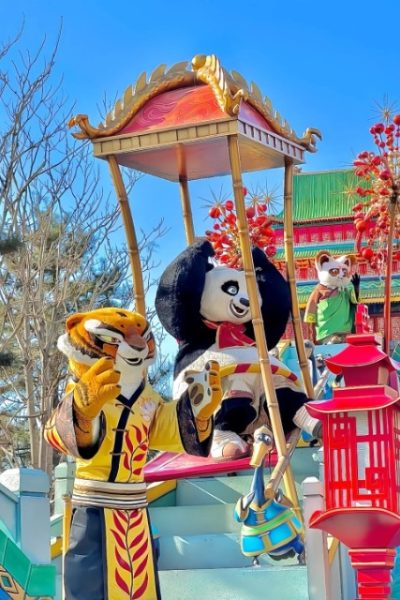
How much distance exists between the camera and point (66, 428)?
18.3 ft

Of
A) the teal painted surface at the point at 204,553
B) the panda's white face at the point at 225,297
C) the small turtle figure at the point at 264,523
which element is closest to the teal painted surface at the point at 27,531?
the small turtle figure at the point at 264,523

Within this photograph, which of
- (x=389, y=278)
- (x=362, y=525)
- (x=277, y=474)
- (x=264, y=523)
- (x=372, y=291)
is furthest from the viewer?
(x=372, y=291)

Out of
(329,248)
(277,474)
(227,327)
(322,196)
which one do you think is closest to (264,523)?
(277,474)

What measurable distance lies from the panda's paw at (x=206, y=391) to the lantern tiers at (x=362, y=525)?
0.76m

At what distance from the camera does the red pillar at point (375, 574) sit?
5.40 metres

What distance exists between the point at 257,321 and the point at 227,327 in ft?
2.45

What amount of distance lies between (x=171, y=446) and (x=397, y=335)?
35.1ft

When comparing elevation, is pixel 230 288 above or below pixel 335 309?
above

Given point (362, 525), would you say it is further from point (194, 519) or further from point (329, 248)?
point (329, 248)

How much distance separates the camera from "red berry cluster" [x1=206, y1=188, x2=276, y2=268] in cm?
1056

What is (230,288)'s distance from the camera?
7531mm

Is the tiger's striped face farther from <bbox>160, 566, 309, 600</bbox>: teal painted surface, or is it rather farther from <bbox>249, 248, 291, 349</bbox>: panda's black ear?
<bbox>249, 248, 291, 349</bbox>: panda's black ear

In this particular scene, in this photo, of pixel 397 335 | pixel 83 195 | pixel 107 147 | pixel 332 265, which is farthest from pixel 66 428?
pixel 397 335

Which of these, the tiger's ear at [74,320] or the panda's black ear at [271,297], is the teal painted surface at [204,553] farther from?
the tiger's ear at [74,320]
